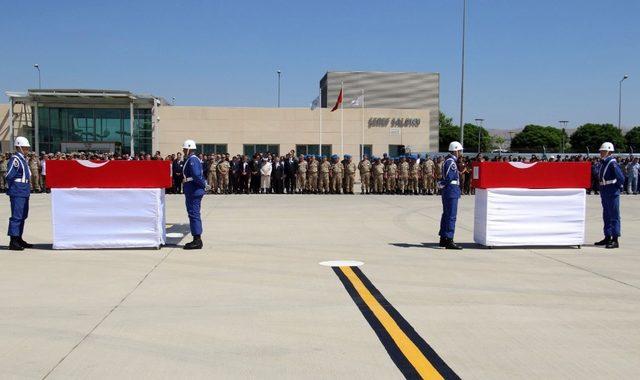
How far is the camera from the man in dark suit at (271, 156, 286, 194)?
90.0 ft

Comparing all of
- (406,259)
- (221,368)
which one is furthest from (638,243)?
(221,368)

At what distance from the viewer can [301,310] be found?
650cm

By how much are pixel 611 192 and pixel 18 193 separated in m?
10.6

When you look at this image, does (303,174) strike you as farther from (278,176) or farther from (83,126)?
(83,126)

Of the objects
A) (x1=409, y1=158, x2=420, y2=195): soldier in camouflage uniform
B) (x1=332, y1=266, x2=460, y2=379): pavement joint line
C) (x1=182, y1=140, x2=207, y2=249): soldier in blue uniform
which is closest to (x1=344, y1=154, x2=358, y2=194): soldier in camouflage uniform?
(x1=409, y1=158, x2=420, y2=195): soldier in camouflage uniform

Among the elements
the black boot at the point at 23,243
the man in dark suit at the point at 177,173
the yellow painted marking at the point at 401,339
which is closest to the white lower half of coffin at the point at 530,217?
the yellow painted marking at the point at 401,339

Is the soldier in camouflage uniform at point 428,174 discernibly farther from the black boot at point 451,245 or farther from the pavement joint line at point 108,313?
the pavement joint line at point 108,313

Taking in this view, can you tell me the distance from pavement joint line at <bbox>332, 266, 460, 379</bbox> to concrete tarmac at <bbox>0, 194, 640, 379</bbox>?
88 mm

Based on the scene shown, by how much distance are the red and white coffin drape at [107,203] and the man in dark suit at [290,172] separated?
16.9 meters

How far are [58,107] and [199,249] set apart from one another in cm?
3480

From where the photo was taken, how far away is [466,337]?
5.55 metres

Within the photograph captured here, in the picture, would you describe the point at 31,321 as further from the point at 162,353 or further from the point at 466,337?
the point at 466,337

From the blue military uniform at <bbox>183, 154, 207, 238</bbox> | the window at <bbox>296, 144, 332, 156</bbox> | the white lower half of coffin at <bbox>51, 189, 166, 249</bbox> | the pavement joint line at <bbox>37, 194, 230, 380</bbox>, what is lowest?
the pavement joint line at <bbox>37, 194, 230, 380</bbox>

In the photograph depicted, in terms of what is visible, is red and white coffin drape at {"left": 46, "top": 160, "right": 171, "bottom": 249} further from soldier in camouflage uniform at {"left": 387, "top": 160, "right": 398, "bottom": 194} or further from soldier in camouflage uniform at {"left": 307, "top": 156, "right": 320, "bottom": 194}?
soldier in camouflage uniform at {"left": 387, "top": 160, "right": 398, "bottom": 194}
